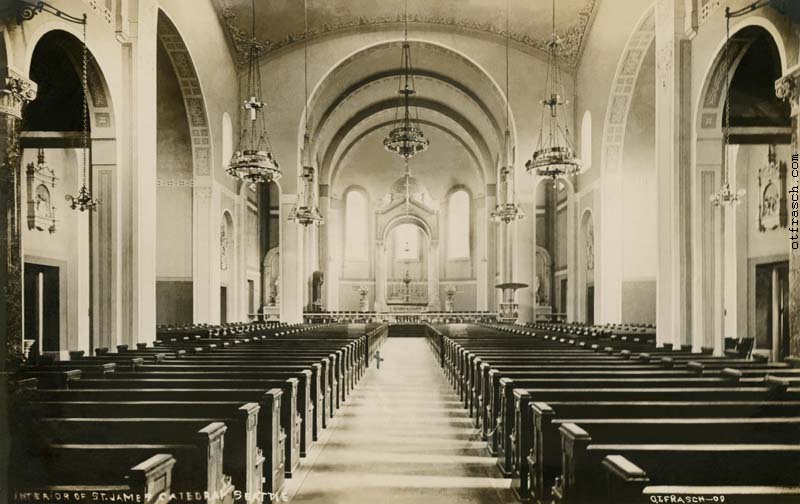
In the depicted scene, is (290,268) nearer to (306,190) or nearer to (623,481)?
(306,190)

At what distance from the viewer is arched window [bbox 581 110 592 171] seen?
1927 centimetres

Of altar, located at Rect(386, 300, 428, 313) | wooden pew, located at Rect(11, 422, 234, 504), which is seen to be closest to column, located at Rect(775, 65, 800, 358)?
wooden pew, located at Rect(11, 422, 234, 504)

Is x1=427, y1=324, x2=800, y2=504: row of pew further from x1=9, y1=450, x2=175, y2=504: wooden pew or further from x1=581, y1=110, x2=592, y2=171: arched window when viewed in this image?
x1=581, y1=110, x2=592, y2=171: arched window

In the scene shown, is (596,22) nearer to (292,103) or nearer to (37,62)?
(292,103)

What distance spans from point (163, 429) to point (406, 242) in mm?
30962

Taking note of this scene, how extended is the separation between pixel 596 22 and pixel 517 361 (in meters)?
14.5

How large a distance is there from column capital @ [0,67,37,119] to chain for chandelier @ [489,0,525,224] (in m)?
13.1

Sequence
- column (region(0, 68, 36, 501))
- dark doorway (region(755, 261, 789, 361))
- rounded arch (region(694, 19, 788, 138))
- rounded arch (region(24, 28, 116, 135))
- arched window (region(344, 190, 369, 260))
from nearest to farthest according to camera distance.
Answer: column (region(0, 68, 36, 501))
rounded arch (region(24, 28, 116, 135))
rounded arch (region(694, 19, 788, 138))
dark doorway (region(755, 261, 789, 361))
arched window (region(344, 190, 369, 260))

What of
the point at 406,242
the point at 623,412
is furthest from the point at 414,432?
the point at 406,242

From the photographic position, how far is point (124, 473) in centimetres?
292

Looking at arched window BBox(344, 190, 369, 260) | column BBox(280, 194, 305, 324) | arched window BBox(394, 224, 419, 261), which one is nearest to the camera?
column BBox(280, 194, 305, 324)

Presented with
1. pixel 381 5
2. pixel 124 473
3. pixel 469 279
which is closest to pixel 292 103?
pixel 381 5

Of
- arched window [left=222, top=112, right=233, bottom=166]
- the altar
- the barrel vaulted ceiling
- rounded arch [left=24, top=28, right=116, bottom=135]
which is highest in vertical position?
the barrel vaulted ceiling

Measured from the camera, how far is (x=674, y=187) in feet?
35.2
